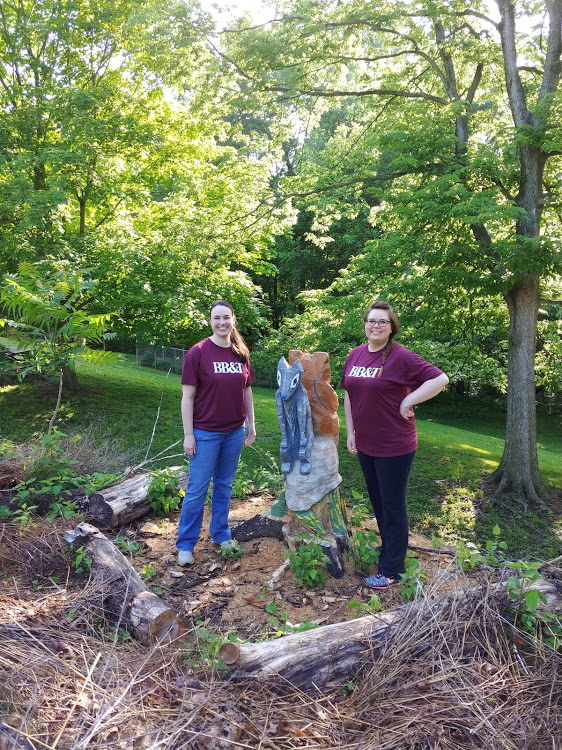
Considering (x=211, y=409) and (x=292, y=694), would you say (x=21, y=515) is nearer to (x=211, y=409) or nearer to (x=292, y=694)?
(x=211, y=409)

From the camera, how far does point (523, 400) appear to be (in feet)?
28.6

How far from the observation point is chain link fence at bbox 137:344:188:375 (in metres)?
22.1

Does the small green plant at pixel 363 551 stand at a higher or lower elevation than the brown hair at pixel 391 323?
lower

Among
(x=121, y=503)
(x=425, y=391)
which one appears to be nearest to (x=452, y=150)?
(x=425, y=391)

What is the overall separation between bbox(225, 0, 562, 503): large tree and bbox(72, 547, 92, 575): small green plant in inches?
232

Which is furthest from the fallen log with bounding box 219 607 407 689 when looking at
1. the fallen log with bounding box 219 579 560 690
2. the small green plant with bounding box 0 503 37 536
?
the small green plant with bounding box 0 503 37 536

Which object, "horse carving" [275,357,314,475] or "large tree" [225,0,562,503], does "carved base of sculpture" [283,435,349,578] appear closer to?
"horse carving" [275,357,314,475]

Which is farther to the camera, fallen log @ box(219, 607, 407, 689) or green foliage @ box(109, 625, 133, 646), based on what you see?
green foliage @ box(109, 625, 133, 646)

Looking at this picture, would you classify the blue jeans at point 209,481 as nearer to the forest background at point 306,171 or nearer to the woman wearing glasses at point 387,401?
the woman wearing glasses at point 387,401

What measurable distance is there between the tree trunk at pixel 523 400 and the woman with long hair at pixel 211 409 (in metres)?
5.86

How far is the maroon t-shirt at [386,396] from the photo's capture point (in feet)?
12.2

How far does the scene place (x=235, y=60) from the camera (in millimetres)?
8906

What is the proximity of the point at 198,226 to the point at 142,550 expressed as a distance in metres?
6.44

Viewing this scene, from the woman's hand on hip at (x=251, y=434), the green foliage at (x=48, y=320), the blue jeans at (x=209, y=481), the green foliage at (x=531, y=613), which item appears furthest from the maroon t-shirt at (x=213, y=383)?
the green foliage at (x=531, y=613)
